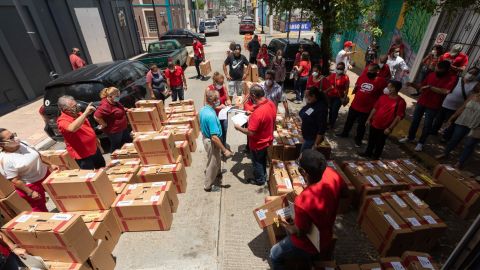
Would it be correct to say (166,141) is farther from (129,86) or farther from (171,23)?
(171,23)

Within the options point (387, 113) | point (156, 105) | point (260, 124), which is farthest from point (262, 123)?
point (156, 105)

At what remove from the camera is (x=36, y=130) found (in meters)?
7.58

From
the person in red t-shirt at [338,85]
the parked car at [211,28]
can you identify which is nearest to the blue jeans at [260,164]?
the person in red t-shirt at [338,85]

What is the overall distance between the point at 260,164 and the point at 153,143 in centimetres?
209

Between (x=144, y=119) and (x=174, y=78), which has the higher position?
(x=174, y=78)

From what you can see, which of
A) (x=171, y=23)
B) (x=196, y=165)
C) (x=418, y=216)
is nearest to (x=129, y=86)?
(x=196, y=165)

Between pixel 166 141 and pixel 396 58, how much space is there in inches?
297

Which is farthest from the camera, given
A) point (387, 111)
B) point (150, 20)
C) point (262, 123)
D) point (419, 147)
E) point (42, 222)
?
point (150, 20)

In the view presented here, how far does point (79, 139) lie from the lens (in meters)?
4.01

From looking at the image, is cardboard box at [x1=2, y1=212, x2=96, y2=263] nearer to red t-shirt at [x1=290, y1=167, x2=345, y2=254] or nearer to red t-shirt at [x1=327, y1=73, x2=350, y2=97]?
red t-shirt at [x1=290, y1=167, x2=345, y2=254]

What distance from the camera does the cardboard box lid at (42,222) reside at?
9.02ft

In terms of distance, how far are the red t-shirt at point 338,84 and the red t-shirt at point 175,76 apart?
4.66m

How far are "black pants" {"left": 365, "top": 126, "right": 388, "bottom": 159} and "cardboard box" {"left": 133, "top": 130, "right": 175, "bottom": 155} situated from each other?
4.31 meters

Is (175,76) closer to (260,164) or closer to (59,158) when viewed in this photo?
(59,158)
